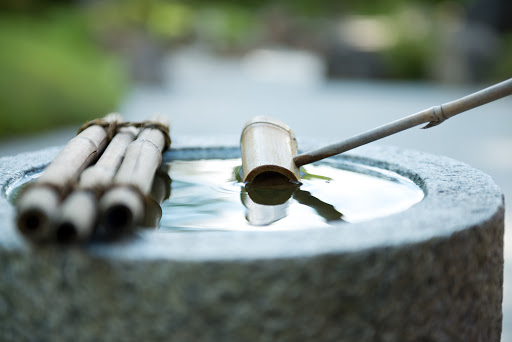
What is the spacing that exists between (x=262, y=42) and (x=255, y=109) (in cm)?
742

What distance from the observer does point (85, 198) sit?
1.19 metres

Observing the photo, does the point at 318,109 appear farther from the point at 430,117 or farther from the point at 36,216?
the point at 36,216

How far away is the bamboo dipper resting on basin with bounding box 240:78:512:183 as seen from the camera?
1595 mm

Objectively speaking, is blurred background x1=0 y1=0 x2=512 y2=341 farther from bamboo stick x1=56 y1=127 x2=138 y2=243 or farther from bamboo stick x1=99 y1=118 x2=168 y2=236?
bamboo stick x1=56 y1=127 x2=138 y2=243

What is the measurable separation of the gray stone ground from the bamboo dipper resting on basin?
1.70 metres

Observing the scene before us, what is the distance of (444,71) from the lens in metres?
10.3

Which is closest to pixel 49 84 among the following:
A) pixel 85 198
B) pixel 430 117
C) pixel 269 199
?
pixel 269 199

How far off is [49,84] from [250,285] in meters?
7.07

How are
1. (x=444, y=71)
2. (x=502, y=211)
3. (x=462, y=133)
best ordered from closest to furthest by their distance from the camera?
(x=502, y=211) → (x=462, y=133) → (x=444, y=71)

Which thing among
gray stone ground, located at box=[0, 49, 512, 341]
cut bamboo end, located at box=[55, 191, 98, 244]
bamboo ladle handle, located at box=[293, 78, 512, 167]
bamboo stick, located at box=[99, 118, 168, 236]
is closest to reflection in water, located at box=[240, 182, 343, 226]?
bamboo ladle handle, located at box=[293, 78, 512, 167]

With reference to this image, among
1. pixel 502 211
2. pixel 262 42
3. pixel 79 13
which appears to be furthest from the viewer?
pixel 262 42

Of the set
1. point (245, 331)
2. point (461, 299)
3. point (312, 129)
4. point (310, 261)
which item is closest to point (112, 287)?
point (245, 331)

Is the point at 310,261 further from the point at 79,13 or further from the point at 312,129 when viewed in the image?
the point at 79,13

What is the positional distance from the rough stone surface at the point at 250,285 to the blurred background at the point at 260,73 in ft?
5.69
